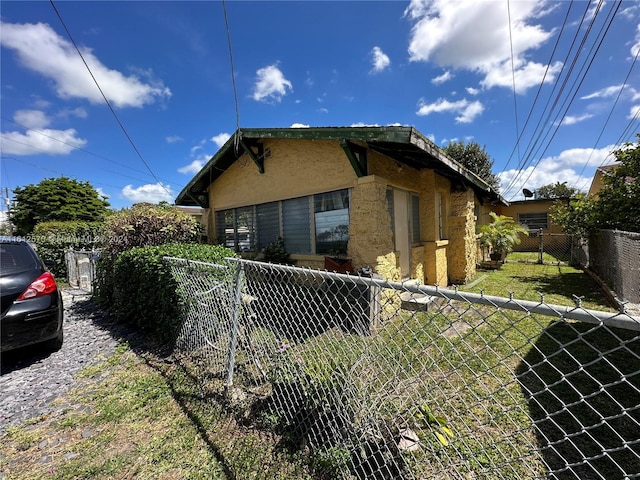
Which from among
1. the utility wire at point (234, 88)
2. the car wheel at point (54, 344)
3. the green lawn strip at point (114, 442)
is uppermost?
the utility wire at point (234, 88)

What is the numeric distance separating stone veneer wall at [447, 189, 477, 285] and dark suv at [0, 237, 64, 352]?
9.23 m

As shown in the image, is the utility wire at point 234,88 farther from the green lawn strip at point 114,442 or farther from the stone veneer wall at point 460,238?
the stone veneer wall at point 460,238

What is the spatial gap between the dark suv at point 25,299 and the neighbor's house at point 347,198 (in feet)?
14.9

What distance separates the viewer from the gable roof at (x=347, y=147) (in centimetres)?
484

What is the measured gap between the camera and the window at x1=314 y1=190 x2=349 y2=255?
20.7ft

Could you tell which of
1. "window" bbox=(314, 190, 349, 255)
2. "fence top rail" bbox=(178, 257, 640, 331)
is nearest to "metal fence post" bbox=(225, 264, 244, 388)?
"fence top rail" bbox=(178, 257, 640, 331)

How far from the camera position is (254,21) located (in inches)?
255

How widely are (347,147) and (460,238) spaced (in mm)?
5371

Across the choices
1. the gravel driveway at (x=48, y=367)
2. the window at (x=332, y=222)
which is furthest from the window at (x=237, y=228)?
the gravel driveway at (x=48, y=367)

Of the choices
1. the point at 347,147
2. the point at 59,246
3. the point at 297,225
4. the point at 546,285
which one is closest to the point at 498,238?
the point at 546,285

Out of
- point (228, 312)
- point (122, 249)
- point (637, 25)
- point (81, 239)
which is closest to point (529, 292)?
point (637, 25)

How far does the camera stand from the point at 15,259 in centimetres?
405

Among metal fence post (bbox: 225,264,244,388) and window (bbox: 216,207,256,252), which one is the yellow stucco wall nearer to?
window (bbox: 216,207,256,252)

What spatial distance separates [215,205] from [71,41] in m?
5.19
